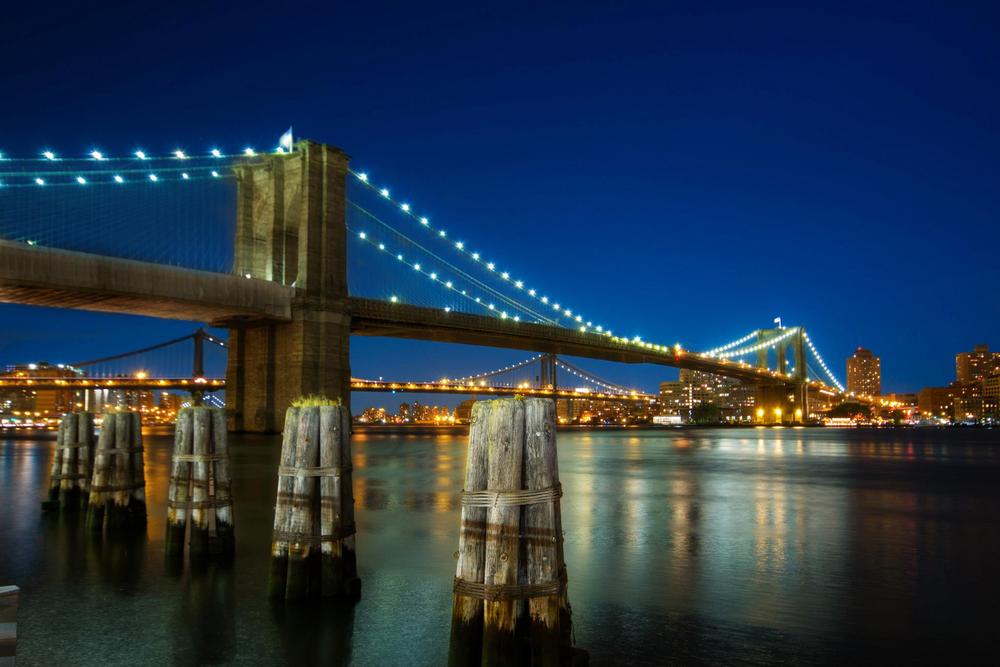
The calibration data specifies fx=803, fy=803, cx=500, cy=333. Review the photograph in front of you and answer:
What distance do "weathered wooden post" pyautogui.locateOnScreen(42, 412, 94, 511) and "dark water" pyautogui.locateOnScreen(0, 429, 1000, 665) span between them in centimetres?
61

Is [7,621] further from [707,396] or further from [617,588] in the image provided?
[707,396]

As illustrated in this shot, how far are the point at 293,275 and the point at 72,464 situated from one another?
34.9m

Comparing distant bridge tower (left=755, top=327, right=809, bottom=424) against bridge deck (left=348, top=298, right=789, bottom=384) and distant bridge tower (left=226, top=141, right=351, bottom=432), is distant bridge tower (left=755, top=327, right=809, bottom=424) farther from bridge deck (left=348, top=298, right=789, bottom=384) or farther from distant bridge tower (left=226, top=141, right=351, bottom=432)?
distant bridge tower (left=226, top=141, right=351, bottom=432)

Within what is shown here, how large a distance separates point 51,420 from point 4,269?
10554 cm

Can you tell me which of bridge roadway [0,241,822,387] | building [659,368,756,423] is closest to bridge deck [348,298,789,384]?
bridge roadway [0,241,822,387]

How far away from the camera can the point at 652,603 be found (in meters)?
7.64

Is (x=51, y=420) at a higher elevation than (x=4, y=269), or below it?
below

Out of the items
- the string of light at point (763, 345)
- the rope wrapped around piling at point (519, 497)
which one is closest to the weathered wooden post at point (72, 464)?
the rope wrapped around piling at point (519, 497)

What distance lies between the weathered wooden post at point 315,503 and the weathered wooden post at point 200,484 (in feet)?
8.30

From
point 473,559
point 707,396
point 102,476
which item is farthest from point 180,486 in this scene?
point 707,396

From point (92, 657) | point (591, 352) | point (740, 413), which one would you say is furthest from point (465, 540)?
point (740, 413)

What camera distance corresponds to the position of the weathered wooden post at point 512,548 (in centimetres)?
470

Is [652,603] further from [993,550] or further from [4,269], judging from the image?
[4,269]

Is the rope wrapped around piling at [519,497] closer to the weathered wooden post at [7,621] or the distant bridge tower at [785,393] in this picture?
the weathered wooden post at [7,621]
